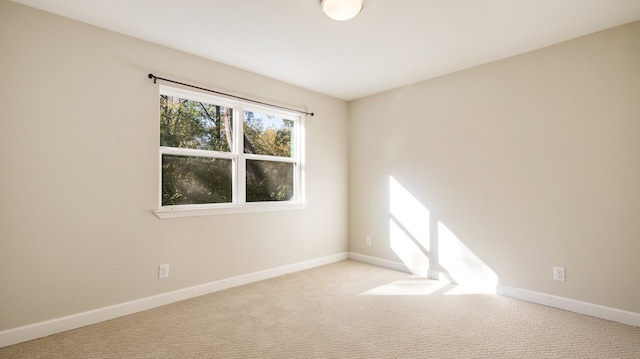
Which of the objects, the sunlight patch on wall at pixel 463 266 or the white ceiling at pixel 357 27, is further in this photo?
the sunlight patch on wall at pixel 463 266

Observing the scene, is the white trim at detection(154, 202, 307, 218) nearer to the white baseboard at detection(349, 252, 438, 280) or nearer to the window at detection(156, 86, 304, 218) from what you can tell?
the window at detection(156, 86, 304, 218)

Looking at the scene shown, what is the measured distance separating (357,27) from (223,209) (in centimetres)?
220

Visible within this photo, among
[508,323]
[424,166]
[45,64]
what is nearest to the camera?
[45,64]

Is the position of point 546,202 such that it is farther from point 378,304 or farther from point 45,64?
point 45,64

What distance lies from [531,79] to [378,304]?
8.55 feet

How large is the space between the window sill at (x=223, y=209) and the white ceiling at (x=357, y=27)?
1.56m

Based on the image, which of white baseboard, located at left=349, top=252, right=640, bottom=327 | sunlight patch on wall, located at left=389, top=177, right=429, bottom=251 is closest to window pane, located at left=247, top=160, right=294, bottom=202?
sunlight patch on wall, located at left=389, top=177, right=429, bottom=251

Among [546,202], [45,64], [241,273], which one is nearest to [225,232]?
[241,273]

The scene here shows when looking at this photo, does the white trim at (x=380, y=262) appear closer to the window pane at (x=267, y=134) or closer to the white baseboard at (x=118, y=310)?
the white baseboard at (x=118, y=310)

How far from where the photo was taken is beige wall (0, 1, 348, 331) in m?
2.18

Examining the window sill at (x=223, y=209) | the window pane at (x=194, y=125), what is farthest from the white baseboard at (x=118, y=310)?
the window pane at (x=194, y=125)

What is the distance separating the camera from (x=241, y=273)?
340 cm

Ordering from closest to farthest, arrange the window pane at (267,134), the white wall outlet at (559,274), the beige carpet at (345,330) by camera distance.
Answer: the beige carpet at (345,330) < the white wall outlet at (559,274) < the window pane at (267,134)

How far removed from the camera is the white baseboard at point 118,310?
217 centimetres
